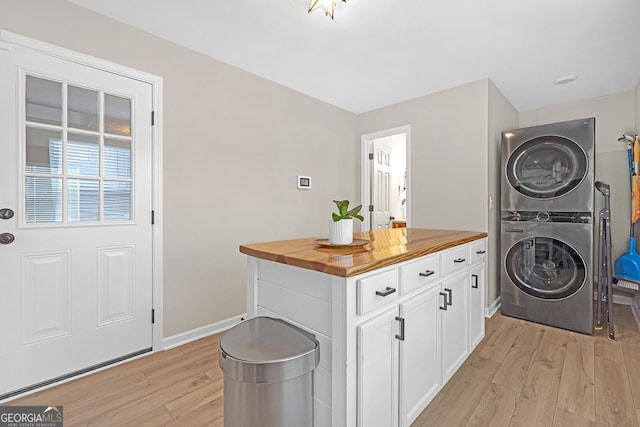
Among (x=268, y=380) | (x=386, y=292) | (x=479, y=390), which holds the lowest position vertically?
(x=479, y=390)

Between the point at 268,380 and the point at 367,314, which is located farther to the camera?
the point at 367,314

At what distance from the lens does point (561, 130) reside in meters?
2.68

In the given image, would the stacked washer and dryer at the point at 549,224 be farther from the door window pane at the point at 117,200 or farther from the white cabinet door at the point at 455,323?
the door window pane at the point at 117,200

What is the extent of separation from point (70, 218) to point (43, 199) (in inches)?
6.8

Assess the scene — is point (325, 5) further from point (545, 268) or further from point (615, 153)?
point (615, 153)

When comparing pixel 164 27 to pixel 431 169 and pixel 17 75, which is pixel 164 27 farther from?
pixel 431 169

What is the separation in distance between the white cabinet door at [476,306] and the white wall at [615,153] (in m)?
2.40

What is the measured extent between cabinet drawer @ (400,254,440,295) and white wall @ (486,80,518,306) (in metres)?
1.82

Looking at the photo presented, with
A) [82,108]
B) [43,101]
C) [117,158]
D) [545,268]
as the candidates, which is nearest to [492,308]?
[545,268]

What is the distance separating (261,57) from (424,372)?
2.65m

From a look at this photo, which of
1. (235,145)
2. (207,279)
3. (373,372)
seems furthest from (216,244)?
(373,372)

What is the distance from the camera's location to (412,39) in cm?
234

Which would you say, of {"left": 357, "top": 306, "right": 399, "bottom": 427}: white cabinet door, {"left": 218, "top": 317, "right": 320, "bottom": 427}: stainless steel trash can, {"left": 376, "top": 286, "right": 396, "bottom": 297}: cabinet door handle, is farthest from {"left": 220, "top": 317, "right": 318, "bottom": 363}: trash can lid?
{"left": 376, "top": 286, "right": 396, "bottom": 297}: cabinet door handle

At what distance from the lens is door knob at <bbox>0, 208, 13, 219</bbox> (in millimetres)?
1683
